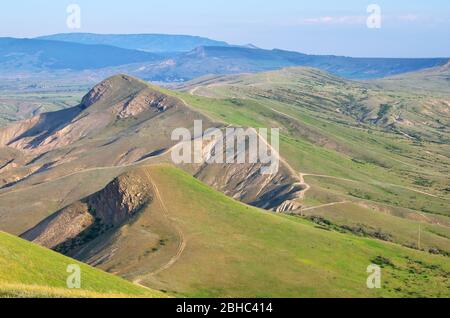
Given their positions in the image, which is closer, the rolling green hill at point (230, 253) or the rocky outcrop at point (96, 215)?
the rolling green hill at point (230, 253)

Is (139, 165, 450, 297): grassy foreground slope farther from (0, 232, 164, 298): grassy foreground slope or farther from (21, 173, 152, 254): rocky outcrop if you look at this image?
(0, 232, 164, 298): grassy foreground slope

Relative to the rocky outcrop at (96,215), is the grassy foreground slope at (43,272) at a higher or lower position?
higher

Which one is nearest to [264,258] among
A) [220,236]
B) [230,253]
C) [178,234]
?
[230,253]

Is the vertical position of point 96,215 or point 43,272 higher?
point 43,272

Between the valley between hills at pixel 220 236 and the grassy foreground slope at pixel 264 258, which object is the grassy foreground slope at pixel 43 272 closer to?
the valley between hills at pixel 220 236

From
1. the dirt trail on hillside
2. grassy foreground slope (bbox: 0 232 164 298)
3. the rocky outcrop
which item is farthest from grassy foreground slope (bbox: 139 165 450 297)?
grassy foreground slope (bbox: 0 232 164 298)

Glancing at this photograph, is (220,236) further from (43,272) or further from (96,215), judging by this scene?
(43,272)

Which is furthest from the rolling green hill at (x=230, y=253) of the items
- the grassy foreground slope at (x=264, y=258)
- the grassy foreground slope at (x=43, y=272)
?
the grassy foreground slope at (x=43, y=272)

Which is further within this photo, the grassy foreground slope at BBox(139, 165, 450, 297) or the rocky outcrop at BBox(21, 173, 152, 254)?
the rocky outcrop at BBox(21, 173, 152, 254)

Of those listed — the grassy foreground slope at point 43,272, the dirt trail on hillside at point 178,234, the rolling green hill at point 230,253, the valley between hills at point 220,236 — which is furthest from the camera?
the dirt trail on hillside at point 178,234
